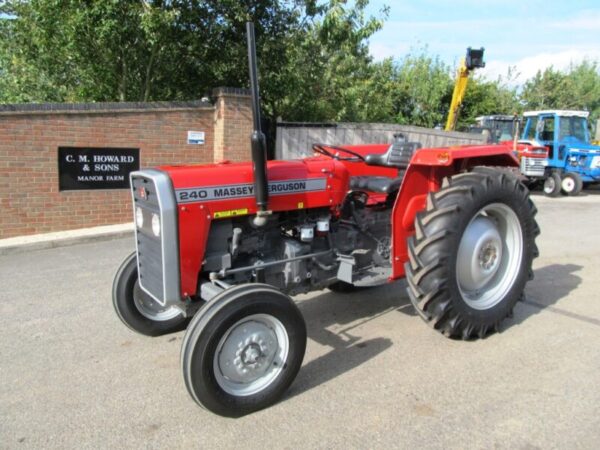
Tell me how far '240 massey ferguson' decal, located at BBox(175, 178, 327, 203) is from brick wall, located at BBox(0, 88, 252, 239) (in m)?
5.07

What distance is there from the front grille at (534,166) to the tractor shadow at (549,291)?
28.7 ft

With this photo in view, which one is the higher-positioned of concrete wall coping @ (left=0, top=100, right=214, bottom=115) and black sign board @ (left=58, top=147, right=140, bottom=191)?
concrete wall coping @ (left=0, top=100, right=214, bottom=115)

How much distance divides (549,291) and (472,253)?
1.67m

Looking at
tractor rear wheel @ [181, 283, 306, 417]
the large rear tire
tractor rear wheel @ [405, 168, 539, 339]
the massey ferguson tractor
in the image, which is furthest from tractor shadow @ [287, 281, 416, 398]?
the large rear tire

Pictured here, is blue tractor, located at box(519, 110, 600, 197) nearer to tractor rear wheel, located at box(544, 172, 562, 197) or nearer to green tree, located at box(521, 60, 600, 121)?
tractor rear wheel, located at box(544, 172, 562, 197)

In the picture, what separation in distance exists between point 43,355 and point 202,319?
5.28ft

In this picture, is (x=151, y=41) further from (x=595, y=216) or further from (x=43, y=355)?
(x=595, y=216)

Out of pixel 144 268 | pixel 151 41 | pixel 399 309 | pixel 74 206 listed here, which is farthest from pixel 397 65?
pixel 144 268

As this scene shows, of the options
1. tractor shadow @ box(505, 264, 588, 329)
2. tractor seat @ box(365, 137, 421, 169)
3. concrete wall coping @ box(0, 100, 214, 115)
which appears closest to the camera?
tractor seat @ box(365, 137, 421, 169)

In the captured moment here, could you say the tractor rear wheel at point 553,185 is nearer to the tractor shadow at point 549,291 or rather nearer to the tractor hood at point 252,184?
the tractor shadow at point 549,291

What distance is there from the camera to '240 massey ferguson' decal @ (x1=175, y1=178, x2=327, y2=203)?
118 inches

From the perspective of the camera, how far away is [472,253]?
12.4 ft

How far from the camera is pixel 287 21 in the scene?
930cm

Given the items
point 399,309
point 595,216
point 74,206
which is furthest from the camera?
point 595,216
